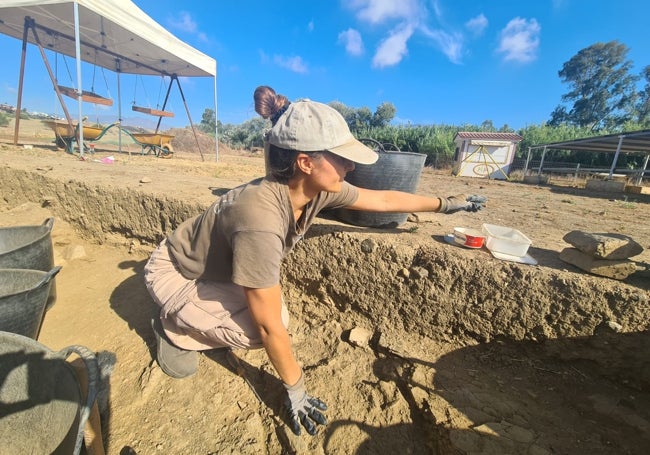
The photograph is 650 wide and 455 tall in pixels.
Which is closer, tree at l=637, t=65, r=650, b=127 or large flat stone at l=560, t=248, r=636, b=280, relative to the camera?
large flat stone at l=560, t=248, r=636, b=280

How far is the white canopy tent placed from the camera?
6398 mm

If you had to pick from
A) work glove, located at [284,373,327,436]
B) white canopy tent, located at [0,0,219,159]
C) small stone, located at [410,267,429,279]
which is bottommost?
work glove, located at [284,373,327,436]

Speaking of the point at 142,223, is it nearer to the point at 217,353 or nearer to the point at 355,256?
the point at 217,353

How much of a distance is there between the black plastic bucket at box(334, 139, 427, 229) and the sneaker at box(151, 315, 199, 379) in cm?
147

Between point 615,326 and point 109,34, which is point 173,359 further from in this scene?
point 109,34

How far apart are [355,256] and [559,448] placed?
140 cm

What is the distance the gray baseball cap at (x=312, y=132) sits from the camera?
127 cm

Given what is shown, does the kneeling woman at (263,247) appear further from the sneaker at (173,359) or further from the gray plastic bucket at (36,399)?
the gray plastic bucket at (36,399)

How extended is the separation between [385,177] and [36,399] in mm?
2380

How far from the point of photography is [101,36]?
839 cm

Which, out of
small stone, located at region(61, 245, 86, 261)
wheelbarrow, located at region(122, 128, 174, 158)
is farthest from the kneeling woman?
wheelbarrow, located at region(122, 128, 174, 158)

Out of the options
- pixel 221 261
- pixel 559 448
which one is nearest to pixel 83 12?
pixel 221 261

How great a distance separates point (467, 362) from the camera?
6.15ft

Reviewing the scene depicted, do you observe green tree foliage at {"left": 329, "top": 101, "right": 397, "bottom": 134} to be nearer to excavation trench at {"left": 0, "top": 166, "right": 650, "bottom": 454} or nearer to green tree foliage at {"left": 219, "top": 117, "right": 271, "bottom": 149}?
green tree foliage at {"left": 219, "top": 117, "right": 271, "bottom": 149}
